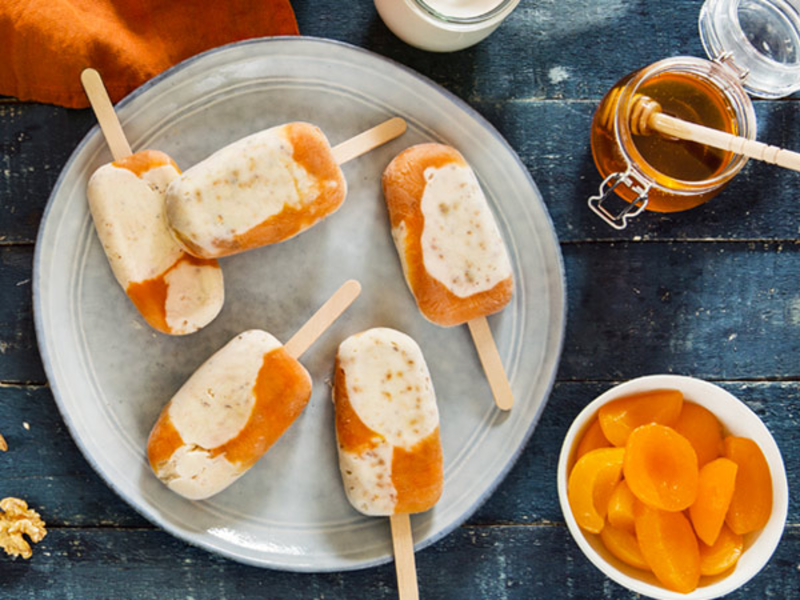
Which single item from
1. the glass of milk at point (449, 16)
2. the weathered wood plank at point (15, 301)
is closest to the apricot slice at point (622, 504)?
the glass of milk at point (449, 16)

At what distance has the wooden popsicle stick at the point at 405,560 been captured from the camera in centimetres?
132

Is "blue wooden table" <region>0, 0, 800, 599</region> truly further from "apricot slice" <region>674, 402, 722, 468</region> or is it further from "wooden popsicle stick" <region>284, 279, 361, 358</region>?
"wooden popsicle stick" <region>284, 279, 361, 358</region>

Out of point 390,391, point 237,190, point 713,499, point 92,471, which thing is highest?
point 237,190

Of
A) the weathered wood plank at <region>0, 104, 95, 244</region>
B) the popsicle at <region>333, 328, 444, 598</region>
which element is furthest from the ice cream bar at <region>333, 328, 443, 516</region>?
the weathered wood plank at <region>0, 104, 95, 244</region>

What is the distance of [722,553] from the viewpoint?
128cm

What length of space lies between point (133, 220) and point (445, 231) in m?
0.52

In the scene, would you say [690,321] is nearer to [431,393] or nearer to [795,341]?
[795,341]

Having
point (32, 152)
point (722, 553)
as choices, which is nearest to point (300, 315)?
point (32, 152)

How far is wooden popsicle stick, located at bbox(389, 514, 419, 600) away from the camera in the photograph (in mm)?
1315

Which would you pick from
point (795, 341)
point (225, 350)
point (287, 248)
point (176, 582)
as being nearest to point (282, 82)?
point (287, 248)

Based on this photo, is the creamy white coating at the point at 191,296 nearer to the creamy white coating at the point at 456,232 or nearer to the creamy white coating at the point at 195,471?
the creamy white coating at the point at 195,471

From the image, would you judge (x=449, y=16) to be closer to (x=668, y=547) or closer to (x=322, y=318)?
(x=322, y=318)

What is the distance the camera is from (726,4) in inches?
54.2

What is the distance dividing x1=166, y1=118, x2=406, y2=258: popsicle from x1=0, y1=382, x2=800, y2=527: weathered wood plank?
0.48 meters
